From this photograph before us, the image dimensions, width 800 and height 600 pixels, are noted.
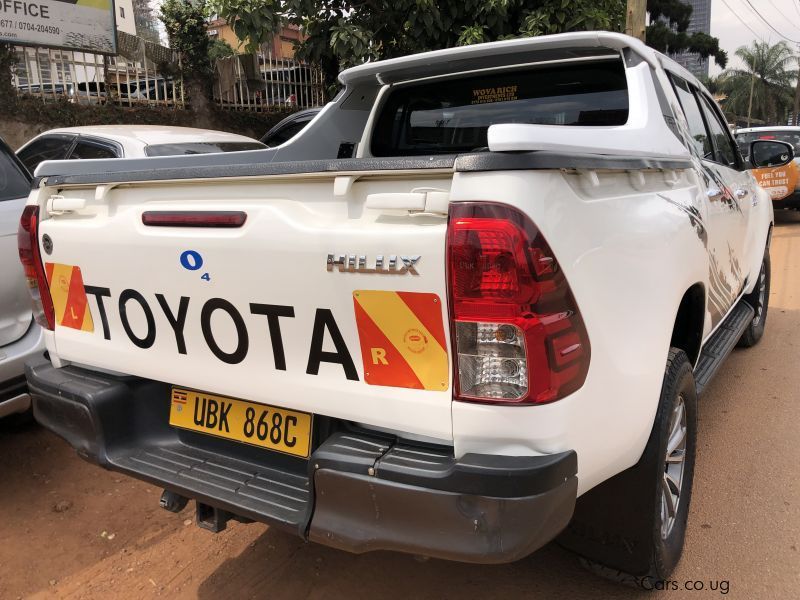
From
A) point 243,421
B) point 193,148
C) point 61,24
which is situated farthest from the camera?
point 61,24

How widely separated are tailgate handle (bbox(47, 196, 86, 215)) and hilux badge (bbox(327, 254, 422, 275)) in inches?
43.0

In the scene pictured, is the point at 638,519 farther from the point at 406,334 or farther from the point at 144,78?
the point at 144,78


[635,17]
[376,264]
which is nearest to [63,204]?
[376,264]

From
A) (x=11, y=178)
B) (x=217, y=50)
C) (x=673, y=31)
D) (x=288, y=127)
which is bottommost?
(x=11, y=178)

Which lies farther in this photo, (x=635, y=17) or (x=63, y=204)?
(x=635, y=17)

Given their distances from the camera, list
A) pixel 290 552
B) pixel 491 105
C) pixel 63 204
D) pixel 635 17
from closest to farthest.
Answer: pixel 63 204, pixel 290 552, pixel 491 105, pixel 635 17

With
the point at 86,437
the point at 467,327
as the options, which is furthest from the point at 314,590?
the point at 467,327

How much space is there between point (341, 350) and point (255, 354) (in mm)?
323

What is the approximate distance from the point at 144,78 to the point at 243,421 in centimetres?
901

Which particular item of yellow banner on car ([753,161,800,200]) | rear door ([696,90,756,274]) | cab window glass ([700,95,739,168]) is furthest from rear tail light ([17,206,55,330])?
yellow banner on car ([753,161,800,200])

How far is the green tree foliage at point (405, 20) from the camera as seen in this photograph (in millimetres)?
8141

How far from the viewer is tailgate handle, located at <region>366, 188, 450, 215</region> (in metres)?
1.61

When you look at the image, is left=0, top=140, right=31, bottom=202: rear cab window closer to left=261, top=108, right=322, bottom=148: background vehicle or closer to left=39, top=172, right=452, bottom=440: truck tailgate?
left=39, top=172, right=452, bottom=440: truck tailgate

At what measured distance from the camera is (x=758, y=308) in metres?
4.99
